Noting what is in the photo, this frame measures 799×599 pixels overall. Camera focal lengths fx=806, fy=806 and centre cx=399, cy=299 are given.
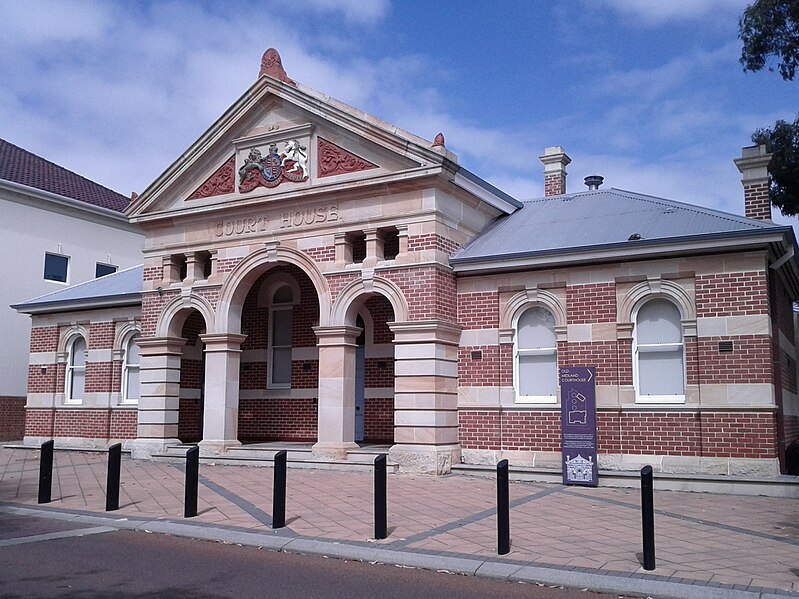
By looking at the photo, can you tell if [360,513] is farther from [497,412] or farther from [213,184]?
[213,184]

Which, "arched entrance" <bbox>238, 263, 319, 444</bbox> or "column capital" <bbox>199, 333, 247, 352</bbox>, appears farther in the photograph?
"arched entrance" <bbox>238, 263, 319, 444</bbox>

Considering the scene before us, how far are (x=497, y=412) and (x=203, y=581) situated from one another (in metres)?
9.03

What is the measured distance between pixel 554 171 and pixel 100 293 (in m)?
12.6

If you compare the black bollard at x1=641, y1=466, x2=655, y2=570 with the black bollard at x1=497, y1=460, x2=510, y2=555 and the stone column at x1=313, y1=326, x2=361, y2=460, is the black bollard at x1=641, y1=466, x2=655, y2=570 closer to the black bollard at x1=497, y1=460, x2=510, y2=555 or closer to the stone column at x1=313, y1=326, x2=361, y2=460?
the black bollard at x1=497, y1=460, x2=510, y2=555

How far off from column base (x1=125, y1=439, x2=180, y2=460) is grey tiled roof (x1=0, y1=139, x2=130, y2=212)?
504 inches

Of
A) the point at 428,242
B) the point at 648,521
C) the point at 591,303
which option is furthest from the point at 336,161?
the point at 648,521

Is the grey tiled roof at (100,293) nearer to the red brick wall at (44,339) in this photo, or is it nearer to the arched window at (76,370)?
the red brick wall at (44,339)

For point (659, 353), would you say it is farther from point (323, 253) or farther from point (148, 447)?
point (148, 447)

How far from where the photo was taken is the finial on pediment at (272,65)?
696 inches

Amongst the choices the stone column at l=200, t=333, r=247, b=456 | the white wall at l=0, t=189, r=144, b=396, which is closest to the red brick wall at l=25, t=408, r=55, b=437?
the white wall at l=0, t=189, r=144, b=396

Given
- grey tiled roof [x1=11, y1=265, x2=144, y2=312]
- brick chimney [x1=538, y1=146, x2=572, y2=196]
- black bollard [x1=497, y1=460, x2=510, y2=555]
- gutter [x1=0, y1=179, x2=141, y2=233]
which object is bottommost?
Result: black bollard [x1=497, y1=460, x2=510, y2=555]

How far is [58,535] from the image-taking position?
368 inches

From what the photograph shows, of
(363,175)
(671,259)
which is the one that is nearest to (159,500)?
(363,175)

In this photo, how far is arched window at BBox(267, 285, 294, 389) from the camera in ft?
64.4
